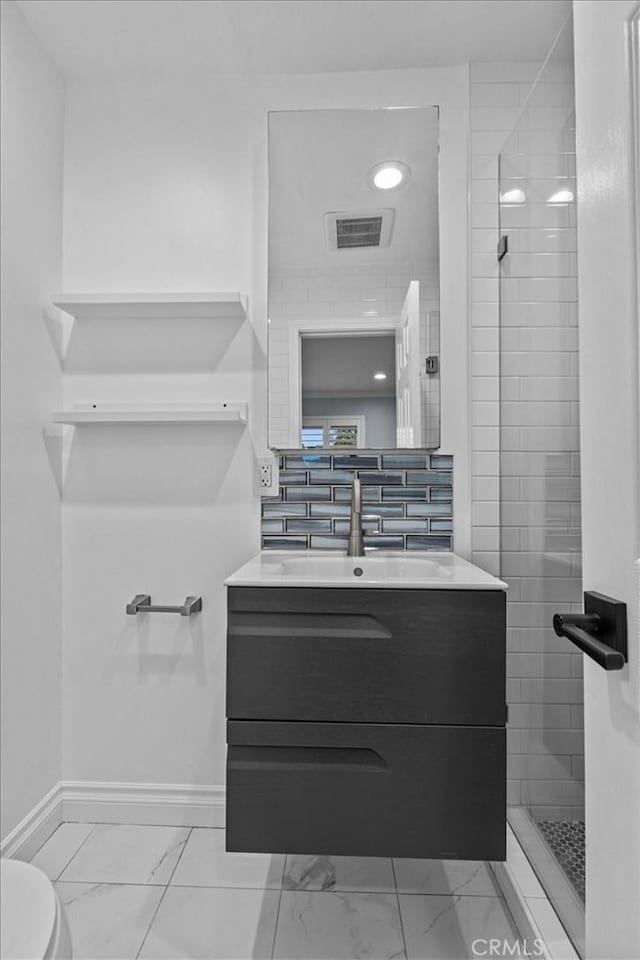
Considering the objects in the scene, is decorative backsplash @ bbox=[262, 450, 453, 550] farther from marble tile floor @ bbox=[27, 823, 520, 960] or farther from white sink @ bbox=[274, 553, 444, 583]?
marble tile floor @ bbox=[27, 823, 520, 960]

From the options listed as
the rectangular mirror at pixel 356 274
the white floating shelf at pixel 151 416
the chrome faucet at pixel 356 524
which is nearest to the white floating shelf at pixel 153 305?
the rectangular mirror at pixel 356 274

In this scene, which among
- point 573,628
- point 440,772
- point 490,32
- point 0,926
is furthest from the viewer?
point 490,32

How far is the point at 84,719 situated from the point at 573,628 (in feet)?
5.82

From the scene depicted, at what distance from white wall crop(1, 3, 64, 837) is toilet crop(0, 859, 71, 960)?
0.37 meters

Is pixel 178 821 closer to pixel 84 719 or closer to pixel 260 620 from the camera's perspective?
pixel 84 719

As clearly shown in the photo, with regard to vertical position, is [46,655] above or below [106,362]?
below

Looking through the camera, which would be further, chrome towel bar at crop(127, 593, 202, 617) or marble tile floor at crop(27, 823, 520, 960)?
chrome towel bar at crop(127, 593, 202, 617)

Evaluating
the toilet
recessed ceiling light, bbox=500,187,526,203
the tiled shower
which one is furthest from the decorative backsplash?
the toilet

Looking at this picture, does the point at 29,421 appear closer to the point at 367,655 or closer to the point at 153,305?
the point at 153,305

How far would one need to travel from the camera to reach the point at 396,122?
6.16ft

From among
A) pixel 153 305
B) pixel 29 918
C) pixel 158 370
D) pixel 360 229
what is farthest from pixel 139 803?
pixel 360 229

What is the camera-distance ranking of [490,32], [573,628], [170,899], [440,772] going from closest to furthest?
[573,628] → [440,772] → [170,899] → [490,32]

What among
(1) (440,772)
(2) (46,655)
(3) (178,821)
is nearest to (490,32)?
(1) (440,772)

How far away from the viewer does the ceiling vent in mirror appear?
186cm
